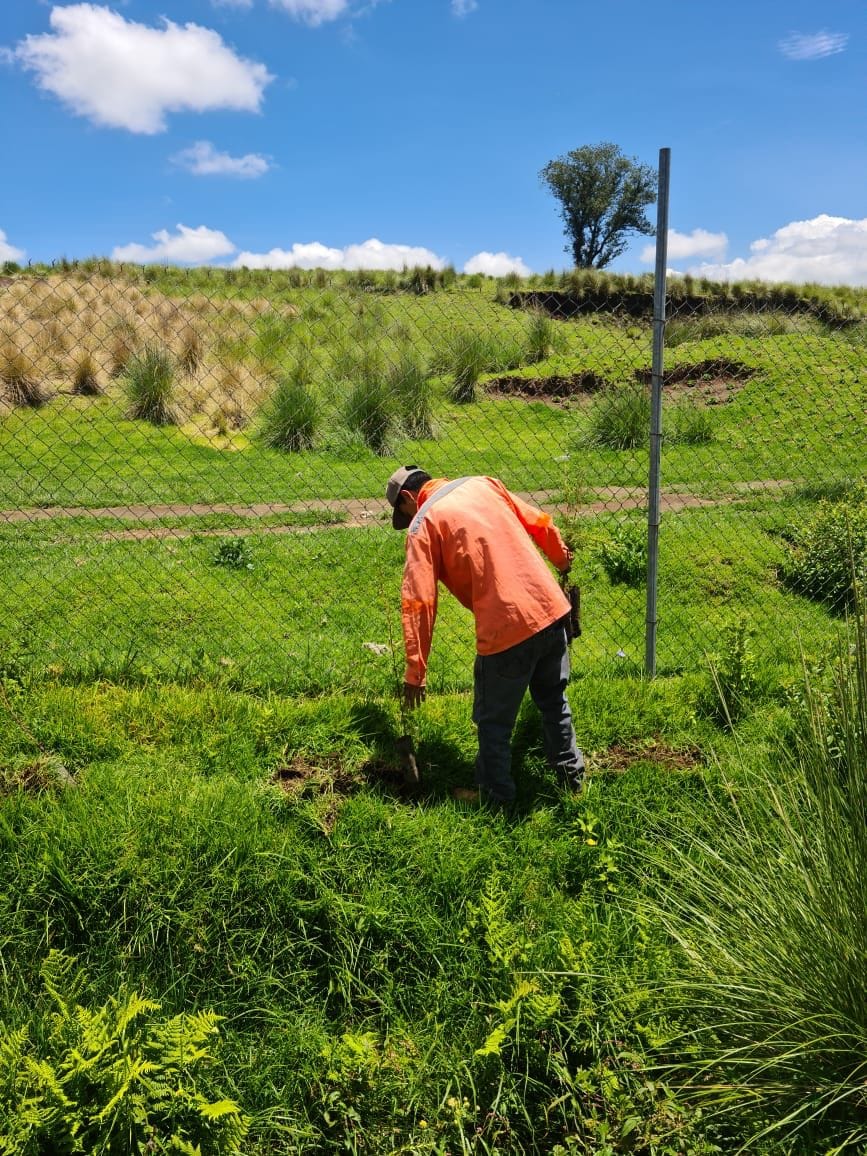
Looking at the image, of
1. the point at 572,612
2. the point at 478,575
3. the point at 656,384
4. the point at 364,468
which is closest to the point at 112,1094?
the point at 478,575

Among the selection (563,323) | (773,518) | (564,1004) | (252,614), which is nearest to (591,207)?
(563,323)

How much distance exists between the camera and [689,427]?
12.2m

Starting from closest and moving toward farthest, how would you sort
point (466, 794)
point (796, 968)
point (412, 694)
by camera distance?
point (796, 968) < point (412, 694) < point (466, 794)

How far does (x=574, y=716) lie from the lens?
4.32 metres

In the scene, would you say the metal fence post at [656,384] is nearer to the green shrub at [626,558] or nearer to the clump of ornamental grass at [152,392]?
the green shrub at [626,558]

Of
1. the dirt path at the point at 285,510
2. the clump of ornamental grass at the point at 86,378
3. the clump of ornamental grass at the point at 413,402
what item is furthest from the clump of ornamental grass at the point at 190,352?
the dirt path at the point at 285,510

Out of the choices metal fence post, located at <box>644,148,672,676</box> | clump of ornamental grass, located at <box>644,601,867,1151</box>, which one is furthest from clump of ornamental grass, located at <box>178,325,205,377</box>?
clump of ornamental grass, located at <box>644,601,867,1151</box>

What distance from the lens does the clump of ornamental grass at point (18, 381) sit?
14047 millimetres

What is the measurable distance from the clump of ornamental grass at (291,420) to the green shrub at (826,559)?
6913 mm

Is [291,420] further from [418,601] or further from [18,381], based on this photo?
[418,601]

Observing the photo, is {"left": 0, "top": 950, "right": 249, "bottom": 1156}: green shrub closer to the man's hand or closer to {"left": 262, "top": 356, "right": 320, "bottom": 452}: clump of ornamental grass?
the man's hand

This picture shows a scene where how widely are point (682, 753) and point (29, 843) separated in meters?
3.01

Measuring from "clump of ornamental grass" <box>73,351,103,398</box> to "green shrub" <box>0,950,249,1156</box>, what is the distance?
14030 mm

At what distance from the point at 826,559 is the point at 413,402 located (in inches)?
284
